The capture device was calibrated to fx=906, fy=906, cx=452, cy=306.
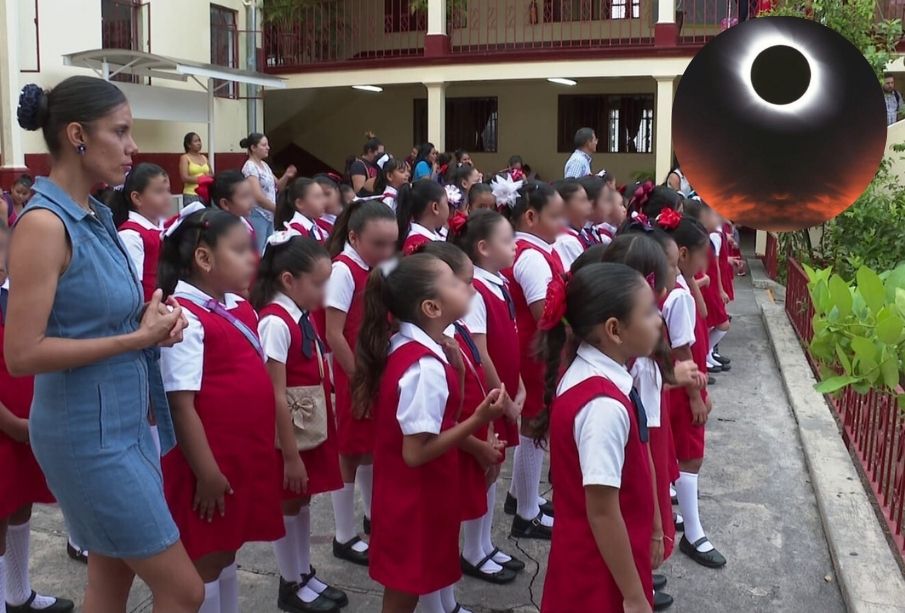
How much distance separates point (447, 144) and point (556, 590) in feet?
51.2

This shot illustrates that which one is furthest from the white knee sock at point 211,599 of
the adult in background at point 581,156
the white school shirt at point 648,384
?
the adult in background at point 581,156

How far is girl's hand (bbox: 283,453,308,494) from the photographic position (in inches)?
109

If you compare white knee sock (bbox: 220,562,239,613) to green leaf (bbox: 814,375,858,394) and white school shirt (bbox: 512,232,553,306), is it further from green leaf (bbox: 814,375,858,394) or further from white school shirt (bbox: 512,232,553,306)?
green leaf (bbox: 814,375,858,394)

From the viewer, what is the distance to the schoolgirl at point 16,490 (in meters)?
2.72

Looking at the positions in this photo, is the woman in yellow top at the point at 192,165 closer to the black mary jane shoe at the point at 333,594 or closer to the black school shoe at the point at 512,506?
the black school shoe at the point at 512,506

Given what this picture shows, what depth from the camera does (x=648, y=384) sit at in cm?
256

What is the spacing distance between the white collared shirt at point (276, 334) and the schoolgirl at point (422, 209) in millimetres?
1221

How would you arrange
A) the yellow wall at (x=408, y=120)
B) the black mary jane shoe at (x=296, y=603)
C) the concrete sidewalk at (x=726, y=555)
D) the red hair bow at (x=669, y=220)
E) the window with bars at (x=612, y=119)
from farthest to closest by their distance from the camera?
the yellow wall at (x=408, y=120) → the window with bars at (x=612, y=119) → the red hair bow at (x=669, y=220) → the concrete sidewalk at (x=726, y=555) → the black mary jane shoe at (x=296, y=603)

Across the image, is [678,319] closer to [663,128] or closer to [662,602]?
[662,602]

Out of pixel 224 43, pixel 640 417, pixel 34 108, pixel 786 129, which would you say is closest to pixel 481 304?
pixel 640 417

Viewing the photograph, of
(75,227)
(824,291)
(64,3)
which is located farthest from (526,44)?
(75,227)

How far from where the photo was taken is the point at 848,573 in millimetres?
3195

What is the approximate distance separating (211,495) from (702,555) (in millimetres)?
1973

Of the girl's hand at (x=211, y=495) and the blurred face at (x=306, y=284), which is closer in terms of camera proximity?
the girl's hand at (x=211, y=495)
